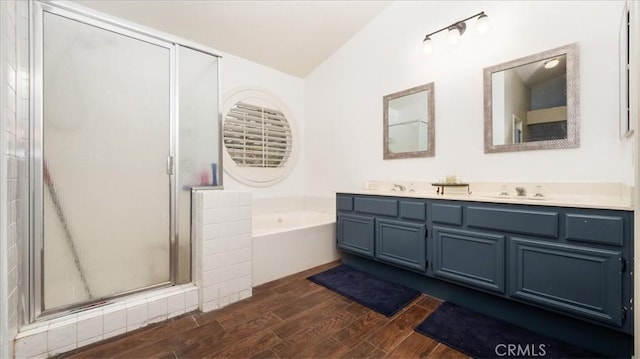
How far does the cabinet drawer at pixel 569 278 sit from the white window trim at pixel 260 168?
2.62 metres

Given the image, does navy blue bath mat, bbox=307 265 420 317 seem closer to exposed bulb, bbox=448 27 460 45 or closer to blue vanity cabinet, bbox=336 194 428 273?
blue vanity cabinet, bbox=336 194 428 273

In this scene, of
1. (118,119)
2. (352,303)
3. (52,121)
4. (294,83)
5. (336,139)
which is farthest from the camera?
(294,83)

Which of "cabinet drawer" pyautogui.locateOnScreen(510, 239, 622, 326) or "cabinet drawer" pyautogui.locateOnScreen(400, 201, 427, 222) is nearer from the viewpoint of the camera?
"cabinet drawer" pyautogui.locateOnScreen(510, 239, 622, 326)

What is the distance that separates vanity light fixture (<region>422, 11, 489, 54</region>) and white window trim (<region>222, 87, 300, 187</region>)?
1.89 m

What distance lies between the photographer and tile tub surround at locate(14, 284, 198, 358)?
4.50 feet

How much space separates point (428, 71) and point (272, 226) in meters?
2.52

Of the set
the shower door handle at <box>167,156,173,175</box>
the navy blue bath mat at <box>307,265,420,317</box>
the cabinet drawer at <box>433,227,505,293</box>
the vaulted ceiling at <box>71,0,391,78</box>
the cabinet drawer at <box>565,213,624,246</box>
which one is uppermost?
the vaulted ceiling at <box>71,0,391,78</box>

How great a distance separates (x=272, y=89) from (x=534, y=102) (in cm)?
281

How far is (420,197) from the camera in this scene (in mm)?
2086

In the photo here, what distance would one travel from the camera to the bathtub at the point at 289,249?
91.1 inches

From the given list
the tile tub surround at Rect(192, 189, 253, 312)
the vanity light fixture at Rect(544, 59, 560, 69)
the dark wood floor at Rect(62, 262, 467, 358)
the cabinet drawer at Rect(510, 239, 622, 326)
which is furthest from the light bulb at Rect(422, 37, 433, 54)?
the dark wood floor at Rect(62, 262, 467, 358)

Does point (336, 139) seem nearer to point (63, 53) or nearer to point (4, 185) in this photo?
point (63, 53)

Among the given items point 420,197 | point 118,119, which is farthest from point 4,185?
point 420,197

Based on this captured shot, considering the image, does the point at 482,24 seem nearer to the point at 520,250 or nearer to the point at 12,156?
the point at 520,250
